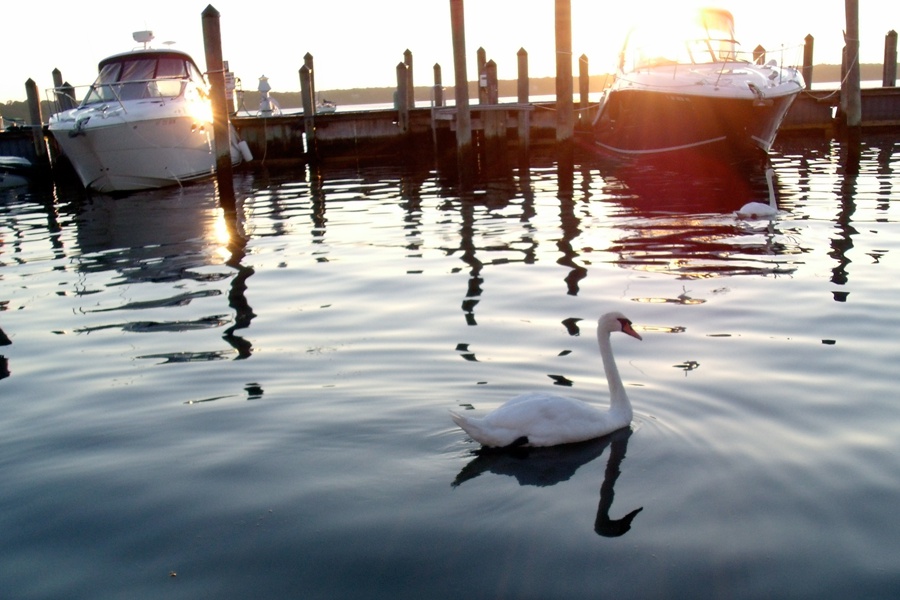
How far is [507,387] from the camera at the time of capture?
261 inches

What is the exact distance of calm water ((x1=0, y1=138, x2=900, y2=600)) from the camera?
4273 millimetres

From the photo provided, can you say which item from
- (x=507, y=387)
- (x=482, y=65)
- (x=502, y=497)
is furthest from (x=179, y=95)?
(x=502, y=497)

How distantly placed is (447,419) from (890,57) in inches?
1277

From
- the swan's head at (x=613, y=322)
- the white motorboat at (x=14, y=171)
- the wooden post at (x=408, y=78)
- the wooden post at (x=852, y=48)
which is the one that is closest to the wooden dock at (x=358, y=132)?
the wooden post at (x=408, y=78)

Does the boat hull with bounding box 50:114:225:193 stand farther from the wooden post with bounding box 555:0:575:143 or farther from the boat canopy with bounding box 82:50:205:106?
the wooden post with bounding box 555:0:575:143

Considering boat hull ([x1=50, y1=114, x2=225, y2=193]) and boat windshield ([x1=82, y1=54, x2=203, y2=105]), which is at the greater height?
boat windshield ([x1=82, y1=54, x2=203, y2=105])

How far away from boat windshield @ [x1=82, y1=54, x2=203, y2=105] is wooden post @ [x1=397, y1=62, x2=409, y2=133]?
7417 mm

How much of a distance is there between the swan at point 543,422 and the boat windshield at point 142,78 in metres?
18.7

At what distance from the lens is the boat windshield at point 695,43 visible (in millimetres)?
21531

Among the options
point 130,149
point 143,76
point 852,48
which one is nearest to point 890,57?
point 852,48

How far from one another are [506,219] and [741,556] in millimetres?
11276

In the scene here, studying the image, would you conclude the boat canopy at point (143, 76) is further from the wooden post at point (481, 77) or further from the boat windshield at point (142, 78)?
the wooden post at point (481, 77)

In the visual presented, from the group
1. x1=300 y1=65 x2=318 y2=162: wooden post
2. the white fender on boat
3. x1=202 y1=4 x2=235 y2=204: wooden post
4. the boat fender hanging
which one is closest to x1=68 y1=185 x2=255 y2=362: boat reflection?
x1=202 y1=4 x2=235 y2=204: wooden post

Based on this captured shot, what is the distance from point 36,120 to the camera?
28516 mm
